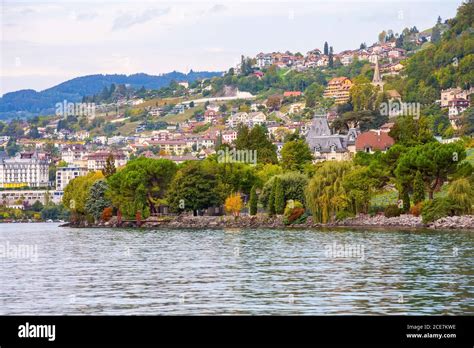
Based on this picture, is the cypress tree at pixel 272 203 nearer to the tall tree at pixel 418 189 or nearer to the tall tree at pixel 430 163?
the tall tree at pixel 430 163

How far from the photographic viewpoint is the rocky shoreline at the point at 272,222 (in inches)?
2724

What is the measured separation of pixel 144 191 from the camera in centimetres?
9819

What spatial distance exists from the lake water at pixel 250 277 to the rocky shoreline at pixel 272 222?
10.5 meters

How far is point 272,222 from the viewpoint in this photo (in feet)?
281

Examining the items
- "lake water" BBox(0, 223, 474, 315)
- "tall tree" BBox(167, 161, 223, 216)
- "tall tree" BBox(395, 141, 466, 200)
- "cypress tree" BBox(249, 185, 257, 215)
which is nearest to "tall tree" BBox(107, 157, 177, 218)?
"tall tree" BBox(167, 161, 223, 216)

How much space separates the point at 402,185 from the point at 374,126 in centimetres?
7355

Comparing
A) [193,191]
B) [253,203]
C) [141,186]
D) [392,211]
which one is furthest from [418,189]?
[141,186]

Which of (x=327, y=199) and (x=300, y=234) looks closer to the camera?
(x=300, y=234)

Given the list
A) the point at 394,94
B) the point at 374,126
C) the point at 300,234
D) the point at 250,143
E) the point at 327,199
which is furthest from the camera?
the point at 394,94

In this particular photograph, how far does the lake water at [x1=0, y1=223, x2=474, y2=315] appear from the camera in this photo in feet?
95.0

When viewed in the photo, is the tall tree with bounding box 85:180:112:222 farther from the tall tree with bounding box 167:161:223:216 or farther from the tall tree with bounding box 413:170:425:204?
the tall tree with bounding box 413:170:425:204

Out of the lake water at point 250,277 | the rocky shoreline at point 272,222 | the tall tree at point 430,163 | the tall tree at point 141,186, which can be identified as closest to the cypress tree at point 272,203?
the rocky shoreline at point 272,222
